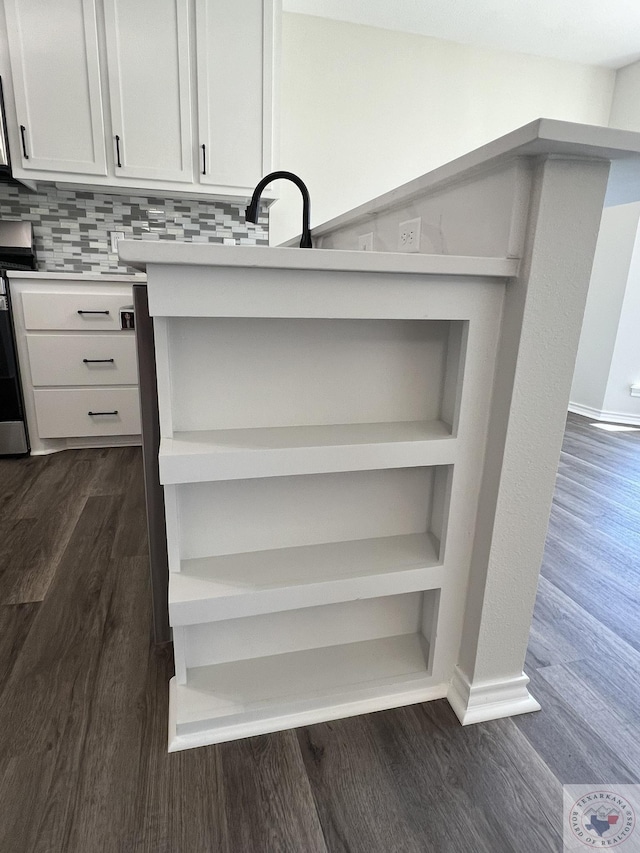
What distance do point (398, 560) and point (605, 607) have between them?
83 centimetres

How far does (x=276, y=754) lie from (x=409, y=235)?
1.20 metres

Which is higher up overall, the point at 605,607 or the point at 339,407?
the point at 339,407

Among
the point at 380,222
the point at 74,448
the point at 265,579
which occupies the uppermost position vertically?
the point at 380,222

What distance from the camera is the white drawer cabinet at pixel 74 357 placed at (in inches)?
99.0

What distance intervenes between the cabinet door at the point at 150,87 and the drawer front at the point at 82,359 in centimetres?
89

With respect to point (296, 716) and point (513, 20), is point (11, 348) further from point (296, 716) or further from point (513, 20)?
point (513, 20)

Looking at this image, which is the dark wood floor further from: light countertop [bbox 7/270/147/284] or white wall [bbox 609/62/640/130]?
white wall [bbox 609/62/640/130]

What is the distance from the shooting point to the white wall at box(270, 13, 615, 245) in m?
2.97

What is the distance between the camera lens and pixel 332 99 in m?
3.03

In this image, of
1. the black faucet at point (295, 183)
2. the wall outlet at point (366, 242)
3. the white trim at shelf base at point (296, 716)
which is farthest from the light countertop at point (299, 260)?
the white trim at shelf base at point (296, 716)

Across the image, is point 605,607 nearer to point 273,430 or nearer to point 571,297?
point 571,297

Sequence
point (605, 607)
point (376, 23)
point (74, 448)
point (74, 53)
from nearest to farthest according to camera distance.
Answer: point (605, 607) < point (74, 53) < point (74, 448) < point (376, 23)

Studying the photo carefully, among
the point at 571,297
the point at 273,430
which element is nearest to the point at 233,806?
the point at 273,430

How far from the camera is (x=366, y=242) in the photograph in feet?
5.28
